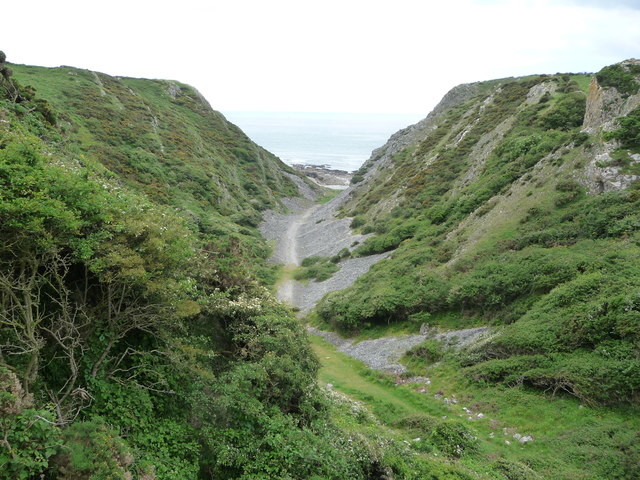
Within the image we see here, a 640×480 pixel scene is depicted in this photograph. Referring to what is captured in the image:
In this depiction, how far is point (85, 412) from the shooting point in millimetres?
8094

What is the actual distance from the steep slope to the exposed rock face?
0.10 meters

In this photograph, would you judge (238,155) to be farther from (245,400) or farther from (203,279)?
(245,400)

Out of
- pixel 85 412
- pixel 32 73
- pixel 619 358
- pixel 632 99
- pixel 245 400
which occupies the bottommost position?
pixel 619 358

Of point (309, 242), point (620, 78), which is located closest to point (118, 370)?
point (620, 78)

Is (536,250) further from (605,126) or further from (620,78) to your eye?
(620,78)

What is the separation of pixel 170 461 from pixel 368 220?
4844 cm

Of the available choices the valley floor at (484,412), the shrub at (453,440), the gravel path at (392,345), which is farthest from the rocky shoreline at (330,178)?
the shrub at (453,440)

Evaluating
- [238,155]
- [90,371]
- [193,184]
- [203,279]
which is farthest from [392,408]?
[238,155]

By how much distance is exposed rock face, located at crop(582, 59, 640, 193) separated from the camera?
25.8 metres

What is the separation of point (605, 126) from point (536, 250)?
13344 millimetres

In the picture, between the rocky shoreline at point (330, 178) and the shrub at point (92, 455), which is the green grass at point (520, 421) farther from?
the rocky shoreline at point (330, 178)

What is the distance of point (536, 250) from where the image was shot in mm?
24422

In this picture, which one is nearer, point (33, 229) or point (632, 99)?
point (33, 229)

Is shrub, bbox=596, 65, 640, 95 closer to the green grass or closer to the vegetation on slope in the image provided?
the green grass
